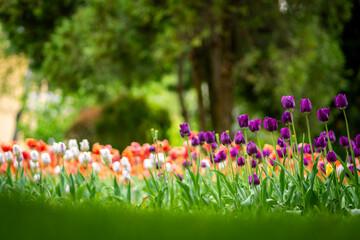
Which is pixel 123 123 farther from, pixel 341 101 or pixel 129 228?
pixel 129 228

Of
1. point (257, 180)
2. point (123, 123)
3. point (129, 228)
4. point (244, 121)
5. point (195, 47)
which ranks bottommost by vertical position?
point (129, 228)

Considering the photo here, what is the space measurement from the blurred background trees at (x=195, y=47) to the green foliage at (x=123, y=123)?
24mm

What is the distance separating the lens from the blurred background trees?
835 centimetres

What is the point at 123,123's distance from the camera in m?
9.06

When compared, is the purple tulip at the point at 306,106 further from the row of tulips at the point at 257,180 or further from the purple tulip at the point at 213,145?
the purple tulip at the point at 213,145

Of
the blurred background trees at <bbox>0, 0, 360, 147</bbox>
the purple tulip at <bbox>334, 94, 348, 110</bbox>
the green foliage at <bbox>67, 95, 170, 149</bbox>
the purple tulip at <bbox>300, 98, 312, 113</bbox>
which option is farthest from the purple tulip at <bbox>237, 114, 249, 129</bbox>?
the green foliage at <bbox>67, 95, 170, 149</bbox>

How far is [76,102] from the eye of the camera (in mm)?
16844

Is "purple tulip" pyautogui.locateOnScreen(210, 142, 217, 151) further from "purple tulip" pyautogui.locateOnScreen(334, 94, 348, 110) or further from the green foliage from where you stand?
the green foliage

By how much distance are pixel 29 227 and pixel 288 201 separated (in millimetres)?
1853

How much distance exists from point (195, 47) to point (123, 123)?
2.50 meters

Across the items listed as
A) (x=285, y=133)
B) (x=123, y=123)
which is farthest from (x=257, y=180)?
(x=123, y=123)

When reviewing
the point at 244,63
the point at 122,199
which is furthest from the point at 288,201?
the point at 244,63

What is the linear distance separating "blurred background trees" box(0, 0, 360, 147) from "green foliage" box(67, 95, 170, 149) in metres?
0.02

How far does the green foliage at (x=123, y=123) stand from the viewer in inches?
354
